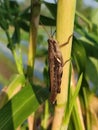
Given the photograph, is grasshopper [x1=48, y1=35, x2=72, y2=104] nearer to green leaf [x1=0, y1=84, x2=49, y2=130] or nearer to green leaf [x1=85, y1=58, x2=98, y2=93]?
green leaf [x1=0, y1=84, x2=49, y2=130]

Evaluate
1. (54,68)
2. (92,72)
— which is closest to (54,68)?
(54,68)

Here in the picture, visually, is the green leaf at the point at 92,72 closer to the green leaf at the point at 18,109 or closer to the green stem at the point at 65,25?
the green leaf at the point at 18,109

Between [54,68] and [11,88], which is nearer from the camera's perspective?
[54,68]

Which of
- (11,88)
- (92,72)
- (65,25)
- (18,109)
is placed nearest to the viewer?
(65,25)

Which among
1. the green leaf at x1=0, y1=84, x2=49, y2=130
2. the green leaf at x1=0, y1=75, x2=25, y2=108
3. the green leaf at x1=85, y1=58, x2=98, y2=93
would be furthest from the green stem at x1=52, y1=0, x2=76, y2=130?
the green leaf at x1=85, y1=58, x2=98, y2=93

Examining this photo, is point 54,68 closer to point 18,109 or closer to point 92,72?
point 18,109

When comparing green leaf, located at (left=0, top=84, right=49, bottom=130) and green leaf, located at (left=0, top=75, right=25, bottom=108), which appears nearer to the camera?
green leaf, located at (left=0, top=84, right=49, bottom=130)

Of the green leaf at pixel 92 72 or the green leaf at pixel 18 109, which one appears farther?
the green leaf at pixel 92 72

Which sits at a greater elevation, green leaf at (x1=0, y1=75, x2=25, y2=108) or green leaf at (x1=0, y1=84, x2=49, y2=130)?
green leaf at (x1=0, y1=84, x2=49, y2=130)

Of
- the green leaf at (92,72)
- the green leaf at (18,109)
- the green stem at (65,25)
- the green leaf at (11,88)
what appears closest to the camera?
the green stem at (65,25)

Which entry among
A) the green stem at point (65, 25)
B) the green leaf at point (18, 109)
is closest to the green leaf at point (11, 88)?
the green leaf at point (18, 109)
